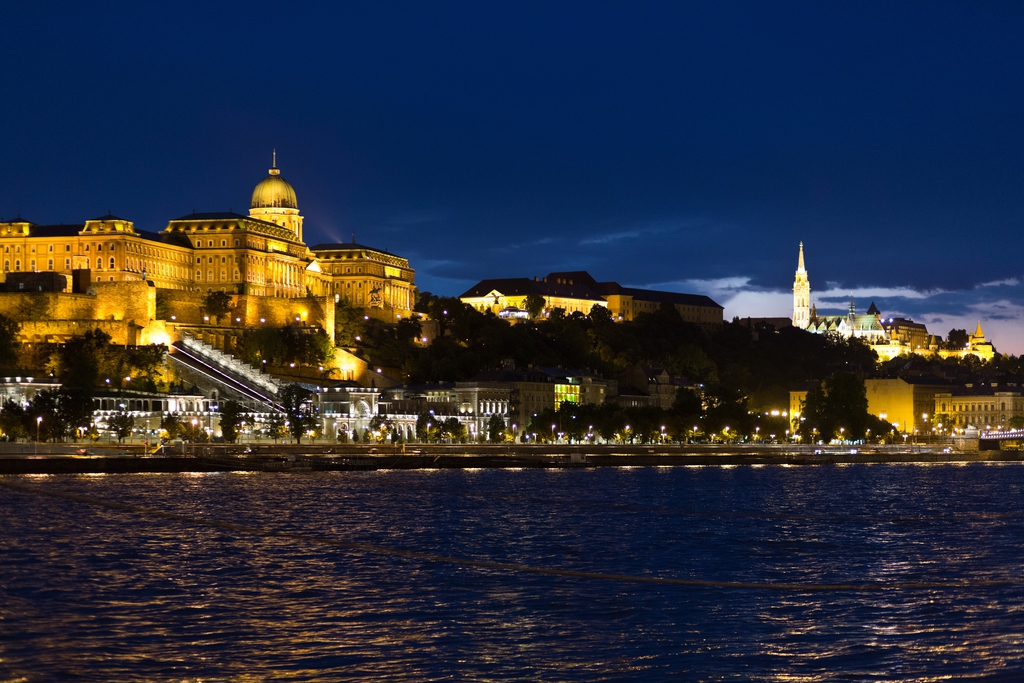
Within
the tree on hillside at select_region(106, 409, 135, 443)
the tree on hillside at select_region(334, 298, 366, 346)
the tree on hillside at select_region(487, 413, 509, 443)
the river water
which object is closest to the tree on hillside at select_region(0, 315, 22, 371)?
the tree on hillside at select_region(106, 409, 135, 443)

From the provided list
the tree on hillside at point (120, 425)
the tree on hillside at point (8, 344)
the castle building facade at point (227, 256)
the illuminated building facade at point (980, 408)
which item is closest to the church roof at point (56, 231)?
the castle building facade at point (227, 256)

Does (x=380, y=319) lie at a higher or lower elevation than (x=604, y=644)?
higher

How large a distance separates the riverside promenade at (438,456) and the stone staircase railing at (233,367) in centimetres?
1055

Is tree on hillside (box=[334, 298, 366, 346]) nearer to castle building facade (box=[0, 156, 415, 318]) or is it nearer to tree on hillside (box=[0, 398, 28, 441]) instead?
castle building facade (box=[0, 156, 415, 318])

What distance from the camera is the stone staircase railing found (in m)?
98.4

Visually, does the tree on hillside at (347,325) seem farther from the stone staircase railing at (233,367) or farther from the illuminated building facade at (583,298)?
the illuminated building facade at (583,298)

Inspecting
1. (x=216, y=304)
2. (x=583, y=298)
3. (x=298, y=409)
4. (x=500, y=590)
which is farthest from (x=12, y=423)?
(x=583, y=298)

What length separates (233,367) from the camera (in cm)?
9925

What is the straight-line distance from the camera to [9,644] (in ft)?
73.6

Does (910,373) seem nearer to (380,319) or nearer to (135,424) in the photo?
(380,319)

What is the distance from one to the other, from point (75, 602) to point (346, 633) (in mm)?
6474

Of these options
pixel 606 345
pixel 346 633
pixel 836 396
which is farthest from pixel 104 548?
pixel 606 345

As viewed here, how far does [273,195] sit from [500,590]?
344ft

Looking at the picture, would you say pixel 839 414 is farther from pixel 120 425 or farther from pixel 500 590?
pixel 500 590
